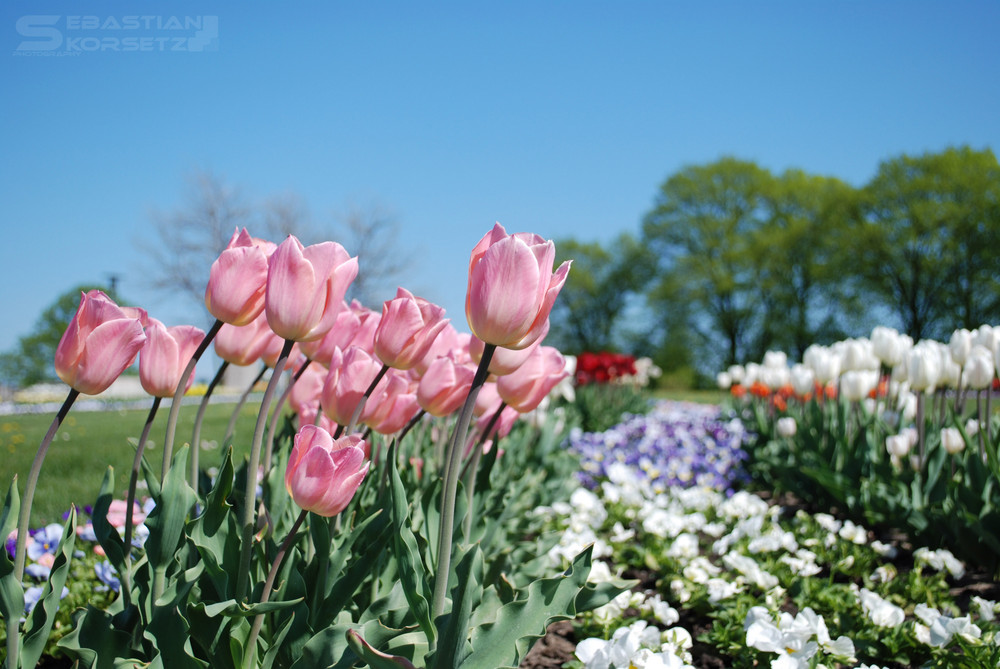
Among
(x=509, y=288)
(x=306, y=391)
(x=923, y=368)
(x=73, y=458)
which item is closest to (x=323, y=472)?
(x=509, y=288)

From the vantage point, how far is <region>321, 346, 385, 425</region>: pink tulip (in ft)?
4.47

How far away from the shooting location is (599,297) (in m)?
38.3

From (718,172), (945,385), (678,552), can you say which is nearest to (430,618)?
(678,552)

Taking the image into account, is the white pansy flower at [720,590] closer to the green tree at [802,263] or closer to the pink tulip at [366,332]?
the pink tulip at [366,332]

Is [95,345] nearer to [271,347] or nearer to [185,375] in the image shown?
[185,375]

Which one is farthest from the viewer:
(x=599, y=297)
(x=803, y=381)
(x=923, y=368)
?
(x=599, y=297)

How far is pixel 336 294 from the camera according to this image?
118cm

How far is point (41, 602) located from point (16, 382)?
2311cm

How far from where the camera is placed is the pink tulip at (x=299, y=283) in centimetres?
111

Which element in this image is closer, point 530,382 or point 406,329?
point 406,329

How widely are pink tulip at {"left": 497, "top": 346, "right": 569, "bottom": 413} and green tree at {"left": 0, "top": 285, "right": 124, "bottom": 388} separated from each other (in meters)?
19.3

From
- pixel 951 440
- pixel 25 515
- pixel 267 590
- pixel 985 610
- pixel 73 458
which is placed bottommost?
pixel 985 610

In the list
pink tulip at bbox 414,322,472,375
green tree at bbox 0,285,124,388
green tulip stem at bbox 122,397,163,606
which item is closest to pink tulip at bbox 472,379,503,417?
pink tulip at bbox 414,322,472,375

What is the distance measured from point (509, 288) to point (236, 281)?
50 centimetres
